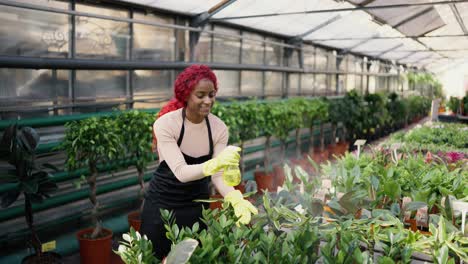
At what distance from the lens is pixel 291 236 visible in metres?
1.31

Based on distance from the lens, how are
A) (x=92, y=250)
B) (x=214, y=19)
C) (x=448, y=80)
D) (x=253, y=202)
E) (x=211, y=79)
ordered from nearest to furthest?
(x=253, y=202) < (x=211, y=79) < (x=92, y=250) < (x=214, y=19) < (x=448, y=80)

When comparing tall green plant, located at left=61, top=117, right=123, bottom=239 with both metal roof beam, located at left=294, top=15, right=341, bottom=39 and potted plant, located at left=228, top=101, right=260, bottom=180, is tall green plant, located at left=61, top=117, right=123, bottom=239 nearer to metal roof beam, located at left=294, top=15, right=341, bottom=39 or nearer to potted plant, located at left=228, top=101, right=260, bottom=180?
potted plant, located at left=228, top=101, right=260, bottom=180

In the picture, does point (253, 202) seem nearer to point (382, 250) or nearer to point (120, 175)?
point (382, 250)

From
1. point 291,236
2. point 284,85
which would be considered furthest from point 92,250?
point 284,85

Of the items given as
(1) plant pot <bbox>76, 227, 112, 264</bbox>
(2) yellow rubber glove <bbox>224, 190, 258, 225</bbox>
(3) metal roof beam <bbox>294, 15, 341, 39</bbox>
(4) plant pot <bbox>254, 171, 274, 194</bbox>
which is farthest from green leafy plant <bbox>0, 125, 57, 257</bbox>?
(3) metal roof beam <bbox>294, 15, 341, 39</bbox>

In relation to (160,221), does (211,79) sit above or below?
above

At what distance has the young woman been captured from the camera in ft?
6.89

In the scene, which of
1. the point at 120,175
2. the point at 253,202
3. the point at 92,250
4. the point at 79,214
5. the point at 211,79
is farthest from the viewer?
the point at 120,175

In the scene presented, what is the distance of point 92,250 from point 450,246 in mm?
2731

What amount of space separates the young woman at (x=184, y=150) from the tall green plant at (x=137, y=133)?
1.36 meters

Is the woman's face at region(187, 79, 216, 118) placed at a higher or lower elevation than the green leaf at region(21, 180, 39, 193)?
higher

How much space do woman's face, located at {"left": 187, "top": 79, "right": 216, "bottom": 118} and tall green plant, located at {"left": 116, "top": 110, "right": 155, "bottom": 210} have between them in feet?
4.90

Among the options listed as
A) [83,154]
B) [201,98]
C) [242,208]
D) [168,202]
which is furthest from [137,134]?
[242,208]

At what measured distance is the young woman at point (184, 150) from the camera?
82.7 inches
